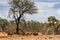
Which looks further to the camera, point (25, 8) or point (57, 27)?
point (57, 27)

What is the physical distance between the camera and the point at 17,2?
35.8 metres

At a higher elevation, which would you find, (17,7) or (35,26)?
(17,7)

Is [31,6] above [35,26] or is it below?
above

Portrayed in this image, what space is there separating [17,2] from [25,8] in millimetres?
1752

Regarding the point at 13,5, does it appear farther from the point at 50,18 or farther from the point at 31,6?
the point at 50,18

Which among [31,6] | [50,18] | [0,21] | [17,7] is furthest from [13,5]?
[0,21]

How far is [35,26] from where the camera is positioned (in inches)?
2509

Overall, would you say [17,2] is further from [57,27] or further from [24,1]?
[57,27]

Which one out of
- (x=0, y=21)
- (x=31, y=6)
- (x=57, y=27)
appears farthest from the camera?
(x=0, y=21)

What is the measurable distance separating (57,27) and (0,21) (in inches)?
1090

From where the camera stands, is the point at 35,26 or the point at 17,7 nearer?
the point at 17,7

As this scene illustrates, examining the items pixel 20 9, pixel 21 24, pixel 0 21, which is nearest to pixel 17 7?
pixel 20 9

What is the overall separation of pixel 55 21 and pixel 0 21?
27012 millimetres

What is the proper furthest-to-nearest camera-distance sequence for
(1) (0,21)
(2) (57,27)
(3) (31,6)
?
(1) (0,21) < (2) (57,27) < (3) (31,6)
